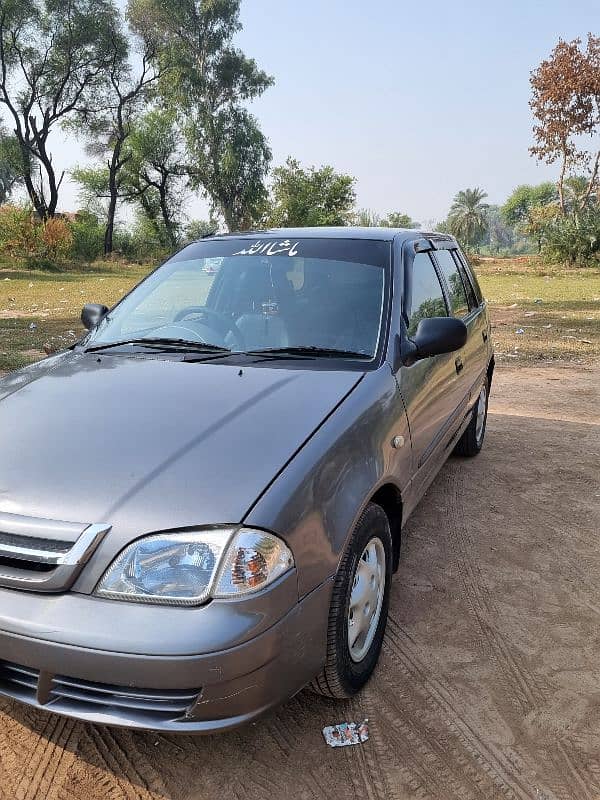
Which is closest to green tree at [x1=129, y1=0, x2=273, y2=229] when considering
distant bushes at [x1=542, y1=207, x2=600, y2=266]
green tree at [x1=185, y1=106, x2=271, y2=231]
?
green tree at [x1=185, y1=106, x2=271, y2=231]

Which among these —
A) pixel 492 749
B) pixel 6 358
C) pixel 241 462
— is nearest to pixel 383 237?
pixel 241 462

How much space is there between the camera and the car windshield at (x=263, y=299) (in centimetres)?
294

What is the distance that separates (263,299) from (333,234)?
23.9 inches

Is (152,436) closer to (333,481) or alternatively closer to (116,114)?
(333,481)

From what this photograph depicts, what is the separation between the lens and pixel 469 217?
96625 millimetres

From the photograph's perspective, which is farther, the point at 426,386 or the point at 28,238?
the point at 28,238

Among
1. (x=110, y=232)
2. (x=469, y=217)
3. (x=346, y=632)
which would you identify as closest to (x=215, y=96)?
(x=110, y=232)

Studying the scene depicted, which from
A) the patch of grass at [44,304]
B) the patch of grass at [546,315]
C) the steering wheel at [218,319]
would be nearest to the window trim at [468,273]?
the steering wheel at [218,319]

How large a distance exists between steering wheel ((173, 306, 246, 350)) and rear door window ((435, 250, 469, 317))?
155 cm

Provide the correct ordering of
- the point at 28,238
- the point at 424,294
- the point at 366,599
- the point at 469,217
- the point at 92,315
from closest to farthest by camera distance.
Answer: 1. the point at 366,599
2. the point at 424,294
3. the point at 92,315
4. the point at 28,238
5. the point at 469,217

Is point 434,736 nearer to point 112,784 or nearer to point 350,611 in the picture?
point 350,611

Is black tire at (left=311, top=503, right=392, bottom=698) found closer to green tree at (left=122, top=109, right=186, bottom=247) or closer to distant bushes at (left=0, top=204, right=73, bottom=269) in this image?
distant bushes at (left=0, top=204, right=73, bottom=269)

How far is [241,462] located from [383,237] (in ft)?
6.08

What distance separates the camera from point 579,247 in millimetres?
26625
